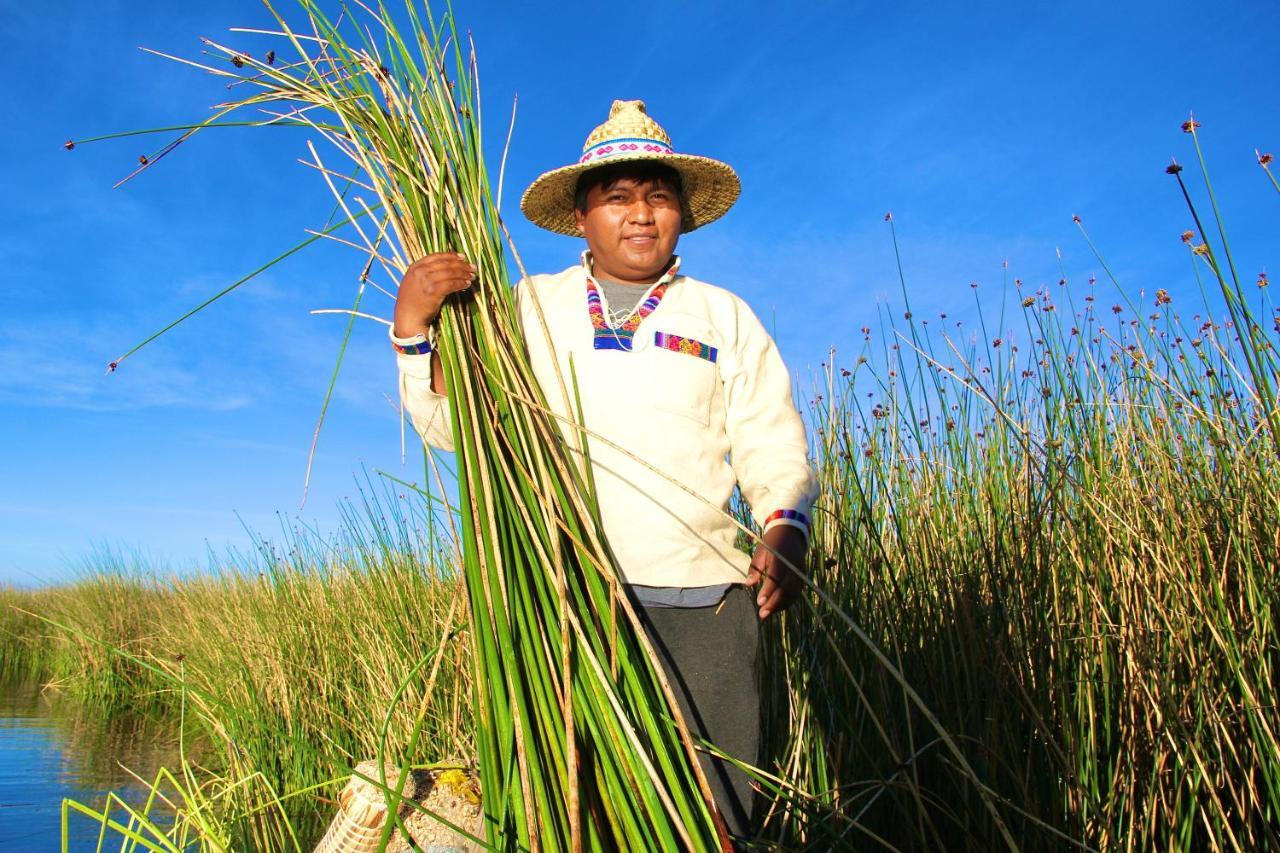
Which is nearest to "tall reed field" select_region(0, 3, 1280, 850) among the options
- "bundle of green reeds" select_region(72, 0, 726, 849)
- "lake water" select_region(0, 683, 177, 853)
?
"bundle of green reeds" select_region(72, 0, 726, 849)

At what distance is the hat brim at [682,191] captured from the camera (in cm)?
199

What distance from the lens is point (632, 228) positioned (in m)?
1.93

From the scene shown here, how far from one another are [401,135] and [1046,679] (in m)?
2.03

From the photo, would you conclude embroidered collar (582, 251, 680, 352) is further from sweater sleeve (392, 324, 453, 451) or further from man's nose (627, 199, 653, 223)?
sweater sleeve (392, 324, 453, 451)

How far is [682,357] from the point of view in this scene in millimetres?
1830

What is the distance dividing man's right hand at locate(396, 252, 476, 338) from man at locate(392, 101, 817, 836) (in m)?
0.03

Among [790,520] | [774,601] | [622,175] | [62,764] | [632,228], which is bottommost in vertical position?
[62,764]

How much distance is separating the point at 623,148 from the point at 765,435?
0.71 meters

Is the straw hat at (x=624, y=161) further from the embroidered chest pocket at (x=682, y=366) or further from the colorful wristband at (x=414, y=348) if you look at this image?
the colorful wristband at (x=414, y=348)

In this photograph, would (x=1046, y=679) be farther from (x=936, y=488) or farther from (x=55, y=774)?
(x=55, y=774)

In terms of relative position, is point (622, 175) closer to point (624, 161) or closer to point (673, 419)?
point (624, 161)

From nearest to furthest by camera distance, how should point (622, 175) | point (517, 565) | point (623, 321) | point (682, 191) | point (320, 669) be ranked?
point (517, 565)
point (623, 321)
point (622, 175)
point (682, 191)
point (320, 669)

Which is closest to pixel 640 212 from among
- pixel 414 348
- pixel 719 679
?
pixel 414 348

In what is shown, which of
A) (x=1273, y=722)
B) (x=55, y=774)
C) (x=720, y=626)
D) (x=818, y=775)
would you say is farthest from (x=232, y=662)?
(x=1273, y=722)
